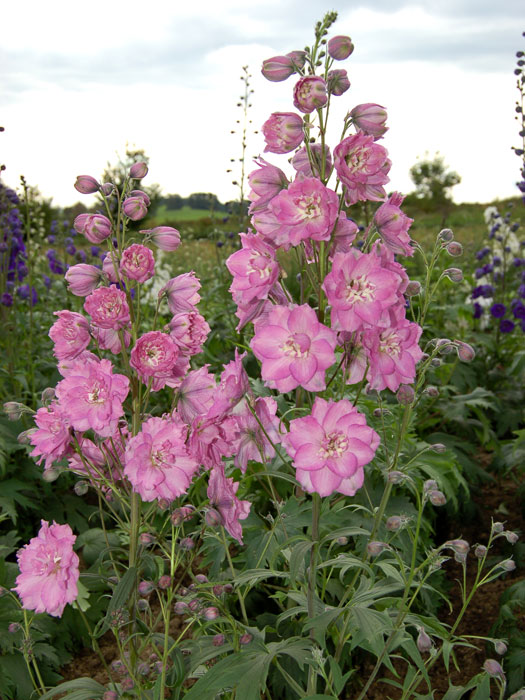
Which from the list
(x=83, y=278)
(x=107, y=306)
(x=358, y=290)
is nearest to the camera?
Result: (x=358, y=290)

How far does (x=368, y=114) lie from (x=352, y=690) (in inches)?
85.2

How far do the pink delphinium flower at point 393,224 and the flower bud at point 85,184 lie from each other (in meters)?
0.74

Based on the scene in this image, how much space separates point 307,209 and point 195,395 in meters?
0.57

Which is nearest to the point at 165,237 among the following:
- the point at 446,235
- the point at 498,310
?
the point at 446,235

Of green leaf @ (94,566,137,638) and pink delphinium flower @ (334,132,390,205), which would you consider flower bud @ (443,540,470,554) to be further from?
pink delphinium flower @ (334,132,390,205)

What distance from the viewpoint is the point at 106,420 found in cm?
159

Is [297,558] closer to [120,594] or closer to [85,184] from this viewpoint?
[120,594]

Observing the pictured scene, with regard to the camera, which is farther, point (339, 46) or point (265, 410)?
point (265, 410)

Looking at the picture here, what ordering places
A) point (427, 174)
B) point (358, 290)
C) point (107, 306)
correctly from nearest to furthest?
1. point (358, 290)
2. point (107, 306)
3. point (427, 174)

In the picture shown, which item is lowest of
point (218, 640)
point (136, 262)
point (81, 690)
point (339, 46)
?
point (81, 690)

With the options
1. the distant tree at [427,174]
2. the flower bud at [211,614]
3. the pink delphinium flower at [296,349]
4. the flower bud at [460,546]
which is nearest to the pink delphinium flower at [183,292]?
the pink delphinium flower at [296,349]

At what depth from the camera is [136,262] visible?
5.32 ft

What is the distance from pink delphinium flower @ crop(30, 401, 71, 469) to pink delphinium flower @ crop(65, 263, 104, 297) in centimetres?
30

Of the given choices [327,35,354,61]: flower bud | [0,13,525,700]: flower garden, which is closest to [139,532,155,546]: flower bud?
[0,13,525,700]: flower garden
